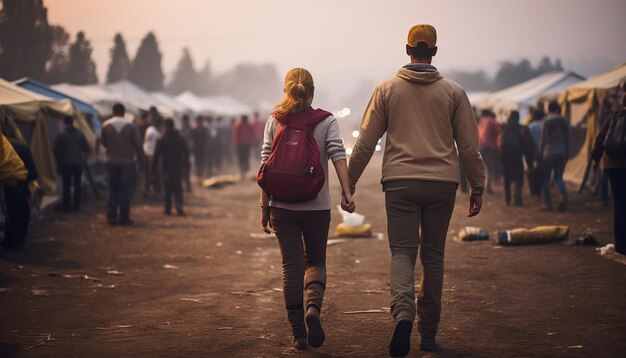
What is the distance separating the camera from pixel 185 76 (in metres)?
89.5

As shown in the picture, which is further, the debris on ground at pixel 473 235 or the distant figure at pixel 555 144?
the distant figure at pixel 555 144

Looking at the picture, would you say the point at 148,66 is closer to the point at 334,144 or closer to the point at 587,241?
the point at 587,241

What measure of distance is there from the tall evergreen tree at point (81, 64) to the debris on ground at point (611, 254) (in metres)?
35.3

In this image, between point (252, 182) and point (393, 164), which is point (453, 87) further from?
point (252, 182)

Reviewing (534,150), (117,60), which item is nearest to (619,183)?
(534,150)

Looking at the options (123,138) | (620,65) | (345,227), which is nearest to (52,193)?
(123,138)

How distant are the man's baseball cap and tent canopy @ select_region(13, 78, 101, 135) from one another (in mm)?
15484

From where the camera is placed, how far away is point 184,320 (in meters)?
6.17

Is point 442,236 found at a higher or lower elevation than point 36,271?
higher

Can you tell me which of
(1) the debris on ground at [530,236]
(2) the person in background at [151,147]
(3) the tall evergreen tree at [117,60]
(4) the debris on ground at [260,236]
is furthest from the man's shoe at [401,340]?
(3) the tall evergreen tree at [117,60]

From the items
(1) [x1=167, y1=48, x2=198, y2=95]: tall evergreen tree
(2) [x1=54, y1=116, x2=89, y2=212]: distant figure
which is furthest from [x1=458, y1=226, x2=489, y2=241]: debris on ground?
(1) [x1=167, y1=48, x2=198, y2=95]: tall evergreen tree

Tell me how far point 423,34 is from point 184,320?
296 centimetres

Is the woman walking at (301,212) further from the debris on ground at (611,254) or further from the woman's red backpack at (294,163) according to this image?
the debris on ground at (611,254)

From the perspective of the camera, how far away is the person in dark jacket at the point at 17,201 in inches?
393
